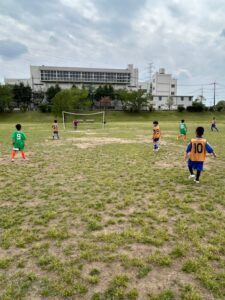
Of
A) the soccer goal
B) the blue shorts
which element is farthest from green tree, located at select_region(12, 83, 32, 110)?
the blue shorts

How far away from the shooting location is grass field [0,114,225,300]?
2.84 meters

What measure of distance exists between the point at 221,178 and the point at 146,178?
2472mm

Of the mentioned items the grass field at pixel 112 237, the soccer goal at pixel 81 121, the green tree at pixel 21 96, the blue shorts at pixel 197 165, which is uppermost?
the green tree at pixel 21 96

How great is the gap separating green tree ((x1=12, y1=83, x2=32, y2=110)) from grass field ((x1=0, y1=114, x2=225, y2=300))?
66051 mm

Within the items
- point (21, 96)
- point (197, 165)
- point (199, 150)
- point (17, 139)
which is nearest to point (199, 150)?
point (199, 150)

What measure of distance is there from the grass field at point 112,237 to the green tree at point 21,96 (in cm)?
6605

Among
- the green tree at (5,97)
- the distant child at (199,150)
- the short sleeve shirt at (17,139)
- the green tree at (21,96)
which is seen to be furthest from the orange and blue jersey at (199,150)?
the green tree at (21,96)

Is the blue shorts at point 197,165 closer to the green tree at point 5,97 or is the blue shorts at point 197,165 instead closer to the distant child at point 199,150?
the distant child at point 199,150

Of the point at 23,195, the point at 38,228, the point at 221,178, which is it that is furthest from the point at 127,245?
the point at 221,178

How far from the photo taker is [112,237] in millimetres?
3977

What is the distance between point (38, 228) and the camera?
4.33m

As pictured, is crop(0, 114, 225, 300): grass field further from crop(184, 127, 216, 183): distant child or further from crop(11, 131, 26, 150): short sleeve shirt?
crop(11, 131, 26, 150): short sleeve shirt

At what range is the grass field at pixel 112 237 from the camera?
9.32ft

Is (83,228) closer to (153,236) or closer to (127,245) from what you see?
(127,245)
